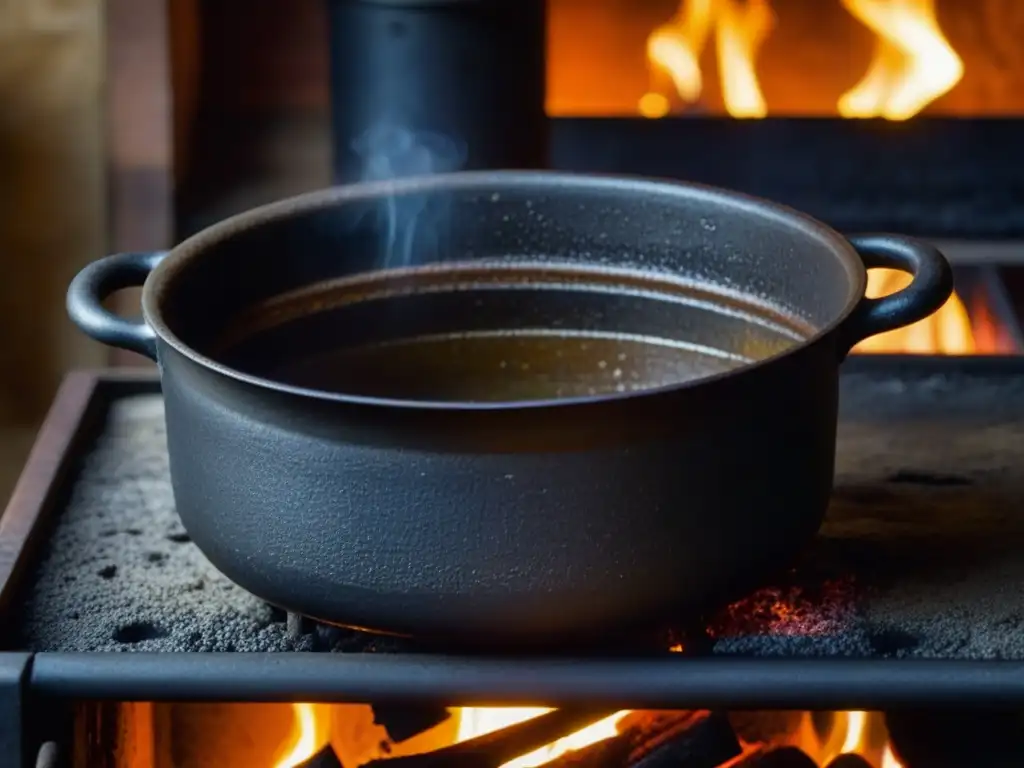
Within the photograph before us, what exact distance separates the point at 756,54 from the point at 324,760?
142 centimetres

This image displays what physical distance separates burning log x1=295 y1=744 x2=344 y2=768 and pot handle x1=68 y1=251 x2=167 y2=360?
0.28m

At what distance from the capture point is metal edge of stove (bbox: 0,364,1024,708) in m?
0.87

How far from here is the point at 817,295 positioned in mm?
1019

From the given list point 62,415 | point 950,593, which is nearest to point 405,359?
point 62,415

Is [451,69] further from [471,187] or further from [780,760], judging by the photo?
[780,760]

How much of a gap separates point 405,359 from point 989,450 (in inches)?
18.5

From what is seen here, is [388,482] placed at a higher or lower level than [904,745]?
higher

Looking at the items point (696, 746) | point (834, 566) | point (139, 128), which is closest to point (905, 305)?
point (834, 566)

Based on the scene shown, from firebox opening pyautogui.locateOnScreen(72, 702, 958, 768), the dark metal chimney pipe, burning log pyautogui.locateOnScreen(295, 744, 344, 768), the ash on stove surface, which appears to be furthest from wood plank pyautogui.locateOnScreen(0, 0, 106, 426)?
burning log pyautogui.locateOnScreen(295, 744, 344, 768)

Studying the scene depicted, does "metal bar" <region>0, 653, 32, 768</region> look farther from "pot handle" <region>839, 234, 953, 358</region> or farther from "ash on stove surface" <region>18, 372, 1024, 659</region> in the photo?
"pot handle" <region>839, 234, 953, 358</region>

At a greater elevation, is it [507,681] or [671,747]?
[507,681]

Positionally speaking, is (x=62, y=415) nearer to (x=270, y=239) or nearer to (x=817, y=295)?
(x=270, y=239)

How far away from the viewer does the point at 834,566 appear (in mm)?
1029

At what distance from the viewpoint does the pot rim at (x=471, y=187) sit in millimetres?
778
